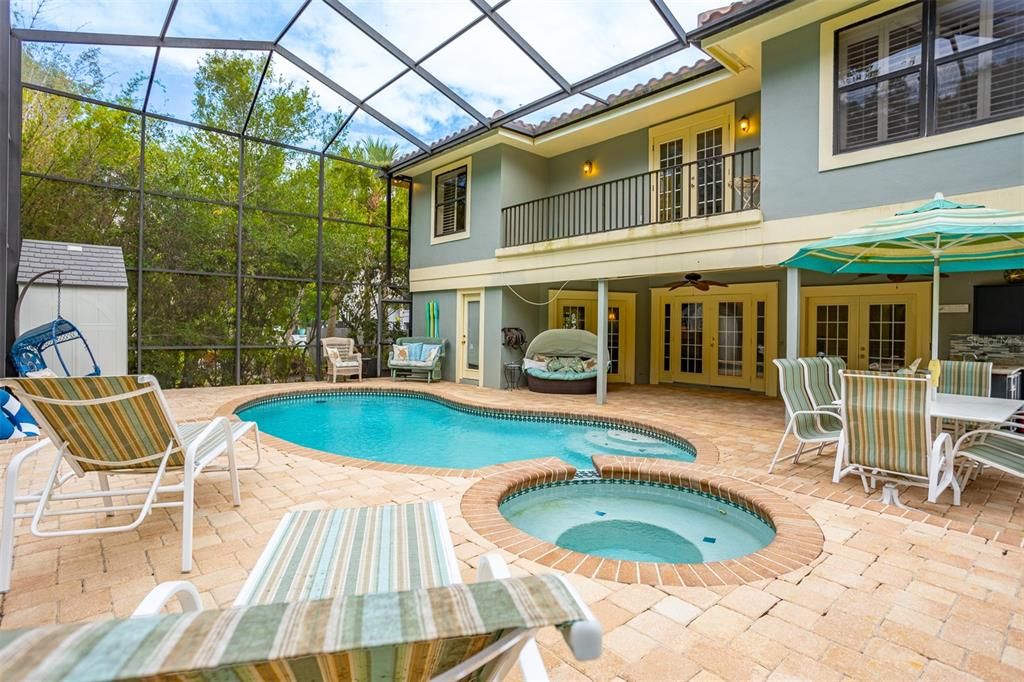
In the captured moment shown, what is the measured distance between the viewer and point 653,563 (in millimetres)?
2771

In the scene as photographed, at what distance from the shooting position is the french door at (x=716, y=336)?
1028 cm

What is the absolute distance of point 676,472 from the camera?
427cm

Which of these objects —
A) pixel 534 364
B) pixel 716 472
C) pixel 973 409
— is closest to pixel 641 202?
pixel 534 364

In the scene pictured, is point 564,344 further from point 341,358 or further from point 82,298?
point 82,298

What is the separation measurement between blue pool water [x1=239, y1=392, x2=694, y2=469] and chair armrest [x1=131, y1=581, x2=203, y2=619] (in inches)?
164

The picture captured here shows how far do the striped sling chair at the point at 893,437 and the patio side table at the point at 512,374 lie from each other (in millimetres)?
7233

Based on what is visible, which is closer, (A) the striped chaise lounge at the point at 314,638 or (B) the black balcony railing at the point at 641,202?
(A) the striped chaise lounge at the point at 314,638

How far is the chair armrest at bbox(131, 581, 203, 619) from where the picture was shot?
117cm

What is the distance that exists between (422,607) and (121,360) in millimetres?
9785

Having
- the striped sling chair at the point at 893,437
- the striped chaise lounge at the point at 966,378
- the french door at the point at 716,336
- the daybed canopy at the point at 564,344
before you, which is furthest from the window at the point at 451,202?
the striped sling chair at the point at 893,437

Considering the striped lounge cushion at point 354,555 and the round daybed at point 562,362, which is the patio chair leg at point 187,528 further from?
the round daybed at point 562,362

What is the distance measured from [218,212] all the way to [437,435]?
7.49m

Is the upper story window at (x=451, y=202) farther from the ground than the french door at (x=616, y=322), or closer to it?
farther from the ground

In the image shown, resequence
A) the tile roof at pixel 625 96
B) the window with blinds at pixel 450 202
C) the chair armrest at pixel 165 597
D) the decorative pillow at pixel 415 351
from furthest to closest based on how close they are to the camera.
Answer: the window with blinds at pixel 450 202 → the decorative pillow at pixel 415 351 → the tile roof at pixel 625 96 → the chair armrest at pixel 165 597
